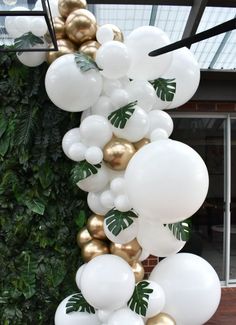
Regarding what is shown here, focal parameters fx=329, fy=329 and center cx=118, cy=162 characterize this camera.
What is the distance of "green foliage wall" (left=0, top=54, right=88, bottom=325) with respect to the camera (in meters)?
1.80

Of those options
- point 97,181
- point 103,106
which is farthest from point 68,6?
point 97,181

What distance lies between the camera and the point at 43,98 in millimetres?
1812

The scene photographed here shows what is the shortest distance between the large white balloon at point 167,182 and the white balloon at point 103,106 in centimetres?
33

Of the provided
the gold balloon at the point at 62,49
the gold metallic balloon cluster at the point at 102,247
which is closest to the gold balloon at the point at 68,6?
the gold balloon at the point at 62,49

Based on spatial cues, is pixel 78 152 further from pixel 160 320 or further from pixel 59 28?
pixel 160 320

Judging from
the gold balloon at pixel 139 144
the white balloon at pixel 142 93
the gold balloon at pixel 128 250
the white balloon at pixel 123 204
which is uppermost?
the white balloon at pixel 142 93

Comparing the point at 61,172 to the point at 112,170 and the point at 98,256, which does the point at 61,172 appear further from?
the point at 98,256

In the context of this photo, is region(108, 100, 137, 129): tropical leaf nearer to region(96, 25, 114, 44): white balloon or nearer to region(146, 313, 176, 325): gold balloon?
region(96, 25, 114, 44): white balloon

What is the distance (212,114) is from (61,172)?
229cm

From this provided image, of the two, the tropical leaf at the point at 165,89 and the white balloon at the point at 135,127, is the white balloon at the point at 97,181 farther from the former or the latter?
the tropical leaf at the point at 165,89

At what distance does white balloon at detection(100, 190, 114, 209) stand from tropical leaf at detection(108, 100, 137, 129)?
309mm

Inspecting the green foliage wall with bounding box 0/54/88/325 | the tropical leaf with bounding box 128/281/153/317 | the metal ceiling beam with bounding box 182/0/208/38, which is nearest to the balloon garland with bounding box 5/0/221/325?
the tropical leaf with bounding box 128/281/153/317

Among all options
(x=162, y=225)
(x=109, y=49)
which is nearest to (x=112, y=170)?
(x=162, y=225)

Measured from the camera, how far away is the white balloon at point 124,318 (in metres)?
1.39
